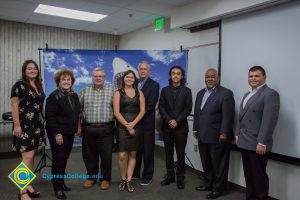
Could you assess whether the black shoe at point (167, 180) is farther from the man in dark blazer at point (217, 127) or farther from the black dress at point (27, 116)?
the black dress at point (27, 116)

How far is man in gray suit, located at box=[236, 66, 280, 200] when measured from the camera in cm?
244

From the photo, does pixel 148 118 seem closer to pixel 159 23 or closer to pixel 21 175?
pixel 21 175

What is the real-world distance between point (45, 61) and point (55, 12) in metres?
1.09

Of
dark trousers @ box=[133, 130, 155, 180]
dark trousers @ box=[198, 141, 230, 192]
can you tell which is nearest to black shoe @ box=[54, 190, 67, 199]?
dark trousers @ box=[133, 130, 155, 180]

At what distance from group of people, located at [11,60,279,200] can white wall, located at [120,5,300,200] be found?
0.94 feet

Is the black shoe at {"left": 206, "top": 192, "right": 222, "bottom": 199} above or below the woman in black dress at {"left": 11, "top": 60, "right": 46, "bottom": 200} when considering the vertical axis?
below

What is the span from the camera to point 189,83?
4.28 meters

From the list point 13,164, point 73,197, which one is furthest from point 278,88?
point 13,164

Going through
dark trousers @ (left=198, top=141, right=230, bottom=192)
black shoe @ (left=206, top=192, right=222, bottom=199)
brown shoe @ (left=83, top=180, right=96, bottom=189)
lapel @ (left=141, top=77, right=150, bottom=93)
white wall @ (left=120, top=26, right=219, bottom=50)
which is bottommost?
black shoe @ (left=206, top=192, right=222, bottom=199)

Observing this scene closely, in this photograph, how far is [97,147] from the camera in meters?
3.19

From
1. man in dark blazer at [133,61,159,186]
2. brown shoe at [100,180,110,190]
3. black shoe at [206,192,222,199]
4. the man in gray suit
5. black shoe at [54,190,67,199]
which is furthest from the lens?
man in dark blazer at [133,61,159,186]

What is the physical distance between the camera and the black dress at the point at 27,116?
2.56 metres

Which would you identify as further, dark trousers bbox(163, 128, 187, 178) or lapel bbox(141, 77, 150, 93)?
lapel bbox(141, 77, 150, 93)

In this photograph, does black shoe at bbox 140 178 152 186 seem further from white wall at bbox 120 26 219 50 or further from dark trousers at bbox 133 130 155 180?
white wall at bbox 120 26 219 50
